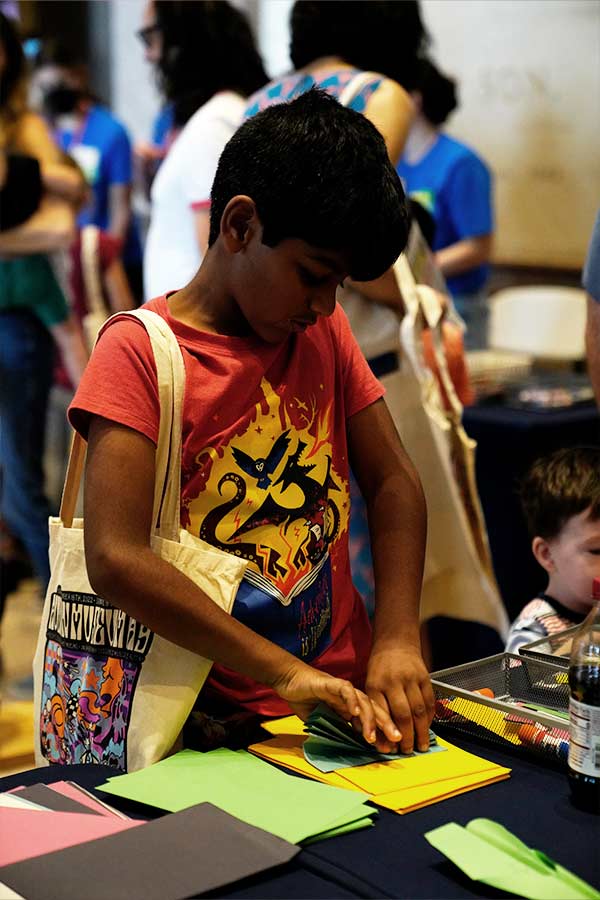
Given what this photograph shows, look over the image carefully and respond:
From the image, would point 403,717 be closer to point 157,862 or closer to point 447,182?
point 157,862

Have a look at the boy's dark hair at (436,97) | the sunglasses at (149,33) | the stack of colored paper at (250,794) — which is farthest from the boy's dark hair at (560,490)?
the boy's dark hair at (436,97)

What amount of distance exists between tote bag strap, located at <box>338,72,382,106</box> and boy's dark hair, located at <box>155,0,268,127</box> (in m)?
Result: 0.67

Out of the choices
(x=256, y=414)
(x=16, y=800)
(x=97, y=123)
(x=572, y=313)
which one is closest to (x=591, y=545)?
(x=256, y=414)

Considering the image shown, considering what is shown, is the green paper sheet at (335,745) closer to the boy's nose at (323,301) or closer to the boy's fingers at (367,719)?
the boy's fingers at (367,719)

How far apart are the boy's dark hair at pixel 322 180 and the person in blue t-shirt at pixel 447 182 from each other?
2911mm

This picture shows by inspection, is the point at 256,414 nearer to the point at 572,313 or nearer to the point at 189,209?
the point at 189,209

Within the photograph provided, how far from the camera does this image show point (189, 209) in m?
2.82

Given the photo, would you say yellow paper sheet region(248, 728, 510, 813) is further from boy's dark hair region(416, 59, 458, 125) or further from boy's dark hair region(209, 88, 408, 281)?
boy's dark hair region(416, 59, 458, 125)

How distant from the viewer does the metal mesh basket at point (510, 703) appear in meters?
1.45

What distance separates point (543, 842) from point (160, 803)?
40 cm

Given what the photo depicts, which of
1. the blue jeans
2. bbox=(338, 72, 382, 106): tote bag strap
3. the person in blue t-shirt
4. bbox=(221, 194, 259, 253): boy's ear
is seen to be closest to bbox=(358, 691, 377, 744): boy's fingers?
bbox=(221, 194, 259, 253): boy's ear

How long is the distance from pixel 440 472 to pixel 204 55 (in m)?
1.24

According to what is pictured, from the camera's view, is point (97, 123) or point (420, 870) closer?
point (420, 870)

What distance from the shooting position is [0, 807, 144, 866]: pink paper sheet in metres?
1.21
